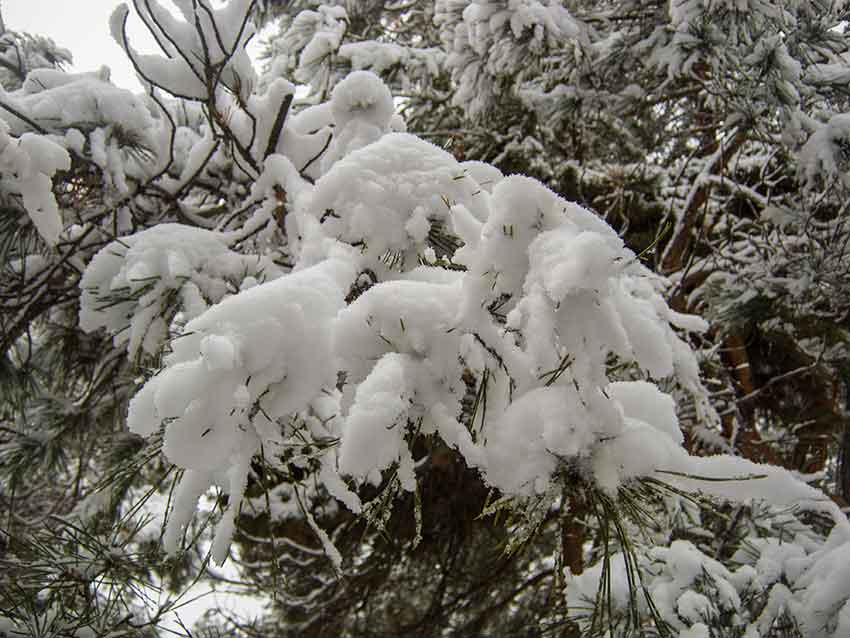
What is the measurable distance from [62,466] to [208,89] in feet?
6.73

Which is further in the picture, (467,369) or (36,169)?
(36,169)

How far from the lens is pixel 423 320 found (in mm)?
695

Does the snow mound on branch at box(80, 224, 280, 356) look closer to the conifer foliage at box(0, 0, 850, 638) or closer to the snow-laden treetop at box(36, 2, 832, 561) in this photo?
the conifer foliage at box(0, 0, 850, 638)

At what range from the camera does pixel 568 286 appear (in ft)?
1.92

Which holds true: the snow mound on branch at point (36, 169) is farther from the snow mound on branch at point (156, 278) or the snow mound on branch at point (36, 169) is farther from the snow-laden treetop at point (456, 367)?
the snow-laden treetop at point (456, 367)

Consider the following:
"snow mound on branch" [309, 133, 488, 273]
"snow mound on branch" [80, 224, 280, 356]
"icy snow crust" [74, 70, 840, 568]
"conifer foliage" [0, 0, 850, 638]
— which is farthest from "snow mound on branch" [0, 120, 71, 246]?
"icy snow crust" [74, 70, 840, 568]

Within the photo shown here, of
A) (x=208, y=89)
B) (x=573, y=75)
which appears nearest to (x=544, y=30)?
(x=573, y=75)

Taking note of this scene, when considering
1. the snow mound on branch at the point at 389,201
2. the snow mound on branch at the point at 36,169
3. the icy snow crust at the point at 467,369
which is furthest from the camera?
the snow mound on branch at the point at 36,169

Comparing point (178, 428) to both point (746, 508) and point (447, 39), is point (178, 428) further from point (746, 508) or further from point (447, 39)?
point (447, 39)

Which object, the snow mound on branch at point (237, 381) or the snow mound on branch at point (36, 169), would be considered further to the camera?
the snow mound on branch at point (36, 169)

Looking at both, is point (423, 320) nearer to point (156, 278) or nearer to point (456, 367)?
point (456, 367)

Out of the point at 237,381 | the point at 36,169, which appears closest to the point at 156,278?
the point at 36,169

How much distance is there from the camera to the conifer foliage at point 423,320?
66 centimetres

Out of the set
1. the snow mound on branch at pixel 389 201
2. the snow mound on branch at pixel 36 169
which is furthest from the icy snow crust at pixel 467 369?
the snow mound on branch at pixel 36 169
